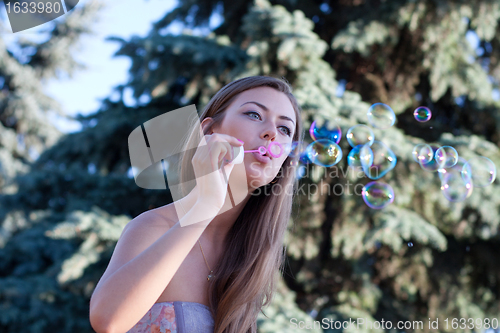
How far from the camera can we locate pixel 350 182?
3.70 metres

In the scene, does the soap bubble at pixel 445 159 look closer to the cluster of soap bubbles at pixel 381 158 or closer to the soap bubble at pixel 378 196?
the cluster of soap bubbles at pixel 381 158

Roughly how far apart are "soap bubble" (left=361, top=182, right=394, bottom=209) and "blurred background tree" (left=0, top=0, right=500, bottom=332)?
1.93 feet

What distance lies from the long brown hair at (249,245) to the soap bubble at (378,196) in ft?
3.88

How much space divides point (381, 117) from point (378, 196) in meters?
0.56

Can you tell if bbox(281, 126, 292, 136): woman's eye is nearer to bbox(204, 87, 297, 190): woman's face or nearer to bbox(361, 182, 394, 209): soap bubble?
bbox(204, 87, 297, 190): woman's face

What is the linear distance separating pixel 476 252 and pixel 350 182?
2022 millimetres

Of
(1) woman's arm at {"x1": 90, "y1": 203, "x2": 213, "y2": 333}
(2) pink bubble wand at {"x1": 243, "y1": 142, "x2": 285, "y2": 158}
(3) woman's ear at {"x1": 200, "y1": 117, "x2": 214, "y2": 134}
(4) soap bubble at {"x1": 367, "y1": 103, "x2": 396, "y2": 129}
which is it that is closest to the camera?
(1) woman's arm at {"x1": 90, "y1": 203, "x2": 213, "y2": 333}

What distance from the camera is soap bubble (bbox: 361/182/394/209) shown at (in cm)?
280

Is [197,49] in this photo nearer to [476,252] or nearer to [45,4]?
[45,4]

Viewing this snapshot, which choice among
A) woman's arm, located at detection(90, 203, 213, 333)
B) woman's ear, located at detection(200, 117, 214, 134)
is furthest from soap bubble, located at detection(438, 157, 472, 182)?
woman's arm, located at detection(90, 203, 213, 333)

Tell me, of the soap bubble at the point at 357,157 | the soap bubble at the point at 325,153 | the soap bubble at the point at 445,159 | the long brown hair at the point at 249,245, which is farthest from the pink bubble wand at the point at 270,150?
the soap bubble at the point at 445,159

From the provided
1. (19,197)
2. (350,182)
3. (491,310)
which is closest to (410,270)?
(491,310)

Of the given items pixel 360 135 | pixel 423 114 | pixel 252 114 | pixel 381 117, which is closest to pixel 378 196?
pixel 360 135

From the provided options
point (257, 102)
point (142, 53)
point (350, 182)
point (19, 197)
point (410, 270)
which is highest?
point (257, 102)
